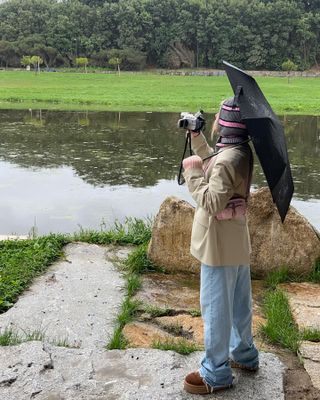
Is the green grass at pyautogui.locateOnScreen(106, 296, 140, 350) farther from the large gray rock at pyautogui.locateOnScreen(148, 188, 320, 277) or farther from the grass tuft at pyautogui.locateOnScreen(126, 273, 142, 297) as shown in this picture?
the large gray rock at pyautogui.locateOnScreen(148, 188, 320, 277)

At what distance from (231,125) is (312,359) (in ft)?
6.11

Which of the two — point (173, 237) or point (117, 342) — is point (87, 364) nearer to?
point (117, 342)

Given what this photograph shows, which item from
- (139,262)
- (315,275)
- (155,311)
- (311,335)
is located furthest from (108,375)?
(315,275)

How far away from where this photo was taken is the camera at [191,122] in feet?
11.4

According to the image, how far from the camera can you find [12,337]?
4273 mm

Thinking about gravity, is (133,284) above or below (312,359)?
below

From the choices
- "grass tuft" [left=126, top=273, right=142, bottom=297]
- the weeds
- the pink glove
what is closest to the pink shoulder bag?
the pink glove

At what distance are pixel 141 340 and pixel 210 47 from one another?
7738 cm

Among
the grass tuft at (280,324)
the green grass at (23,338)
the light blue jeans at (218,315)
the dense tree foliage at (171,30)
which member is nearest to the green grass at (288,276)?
the grass tuft at (280,324)

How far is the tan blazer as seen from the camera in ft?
10.6

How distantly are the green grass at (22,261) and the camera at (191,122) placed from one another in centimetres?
250

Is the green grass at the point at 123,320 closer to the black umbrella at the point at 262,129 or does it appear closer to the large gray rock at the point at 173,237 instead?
the large gray rock at the point at 173,237

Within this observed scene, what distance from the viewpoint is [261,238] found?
6004mm

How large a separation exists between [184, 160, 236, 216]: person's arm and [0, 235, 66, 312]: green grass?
248 centimetres
